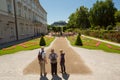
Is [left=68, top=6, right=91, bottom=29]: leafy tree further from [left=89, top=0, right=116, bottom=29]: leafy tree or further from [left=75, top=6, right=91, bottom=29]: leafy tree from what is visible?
[left=89, top=0, right=116, bottom=29]: leafy tree

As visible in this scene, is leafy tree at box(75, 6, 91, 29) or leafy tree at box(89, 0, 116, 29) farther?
leafy tree at box(75, 6, 91, 29)

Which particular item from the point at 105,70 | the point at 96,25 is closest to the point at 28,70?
the point at 105,70

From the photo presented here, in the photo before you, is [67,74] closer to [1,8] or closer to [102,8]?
[1,8]

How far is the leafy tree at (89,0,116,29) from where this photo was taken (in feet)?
195

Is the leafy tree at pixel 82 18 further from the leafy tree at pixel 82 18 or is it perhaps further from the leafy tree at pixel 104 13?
the leafy tree at pixel 104 13

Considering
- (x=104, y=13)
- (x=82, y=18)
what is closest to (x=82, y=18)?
(x=82, y=18)

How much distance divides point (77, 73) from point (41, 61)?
7.39 feet

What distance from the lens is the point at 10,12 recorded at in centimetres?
3023

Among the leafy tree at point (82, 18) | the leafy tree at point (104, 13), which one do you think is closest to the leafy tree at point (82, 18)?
the leafy tree at point (82, 18)

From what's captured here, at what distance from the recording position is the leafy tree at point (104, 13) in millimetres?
59556

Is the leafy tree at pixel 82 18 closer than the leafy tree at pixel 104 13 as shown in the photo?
No

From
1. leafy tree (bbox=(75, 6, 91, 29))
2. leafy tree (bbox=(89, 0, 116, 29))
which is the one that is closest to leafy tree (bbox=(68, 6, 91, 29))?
leafy tree (bbox=(75, 6, 91, 29))

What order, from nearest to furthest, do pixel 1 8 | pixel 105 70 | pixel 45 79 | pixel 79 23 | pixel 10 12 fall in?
pixel 45 79 → pixel 105 70 → pixel 1 8 → pixel 10 12 → pixel 79 23

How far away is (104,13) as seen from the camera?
5959 cm
